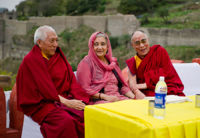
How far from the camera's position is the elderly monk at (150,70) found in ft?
9.23

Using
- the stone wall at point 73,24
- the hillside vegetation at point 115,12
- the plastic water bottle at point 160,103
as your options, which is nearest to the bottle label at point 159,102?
the plastic water bottle at point 160,103

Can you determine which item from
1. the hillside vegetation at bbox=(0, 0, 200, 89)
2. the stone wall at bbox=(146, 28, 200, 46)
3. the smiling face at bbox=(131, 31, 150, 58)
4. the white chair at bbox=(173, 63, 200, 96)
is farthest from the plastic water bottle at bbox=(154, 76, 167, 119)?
the stone wall at bbox=(146, 28, 200, 46)

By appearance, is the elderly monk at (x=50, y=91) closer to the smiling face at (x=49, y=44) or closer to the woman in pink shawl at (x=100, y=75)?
the smiling face at (x=49, y=44)

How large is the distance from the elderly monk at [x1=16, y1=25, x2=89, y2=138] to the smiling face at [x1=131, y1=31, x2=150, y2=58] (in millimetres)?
730

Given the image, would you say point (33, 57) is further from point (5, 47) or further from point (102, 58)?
point (5, 47)

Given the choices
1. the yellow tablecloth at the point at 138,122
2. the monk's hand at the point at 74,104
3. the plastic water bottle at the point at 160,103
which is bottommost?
the monk's hand at the point at 74,104

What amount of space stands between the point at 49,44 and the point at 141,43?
0.92 meters

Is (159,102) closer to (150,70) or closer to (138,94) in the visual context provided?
(138,94)

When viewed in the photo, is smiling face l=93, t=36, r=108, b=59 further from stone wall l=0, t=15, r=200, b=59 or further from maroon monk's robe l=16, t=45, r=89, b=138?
stone wall l=0, t=15, r=200, b=59

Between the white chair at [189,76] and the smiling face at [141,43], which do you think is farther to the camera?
the white chair at [189,76]

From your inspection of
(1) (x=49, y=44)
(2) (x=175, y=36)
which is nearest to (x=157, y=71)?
(1) (x=49, y=44)

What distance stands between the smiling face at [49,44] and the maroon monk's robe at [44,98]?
0.16ft

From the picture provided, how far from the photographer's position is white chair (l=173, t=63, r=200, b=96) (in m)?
3.77

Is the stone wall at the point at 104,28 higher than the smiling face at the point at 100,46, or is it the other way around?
the stone wall at the point at 104,28
